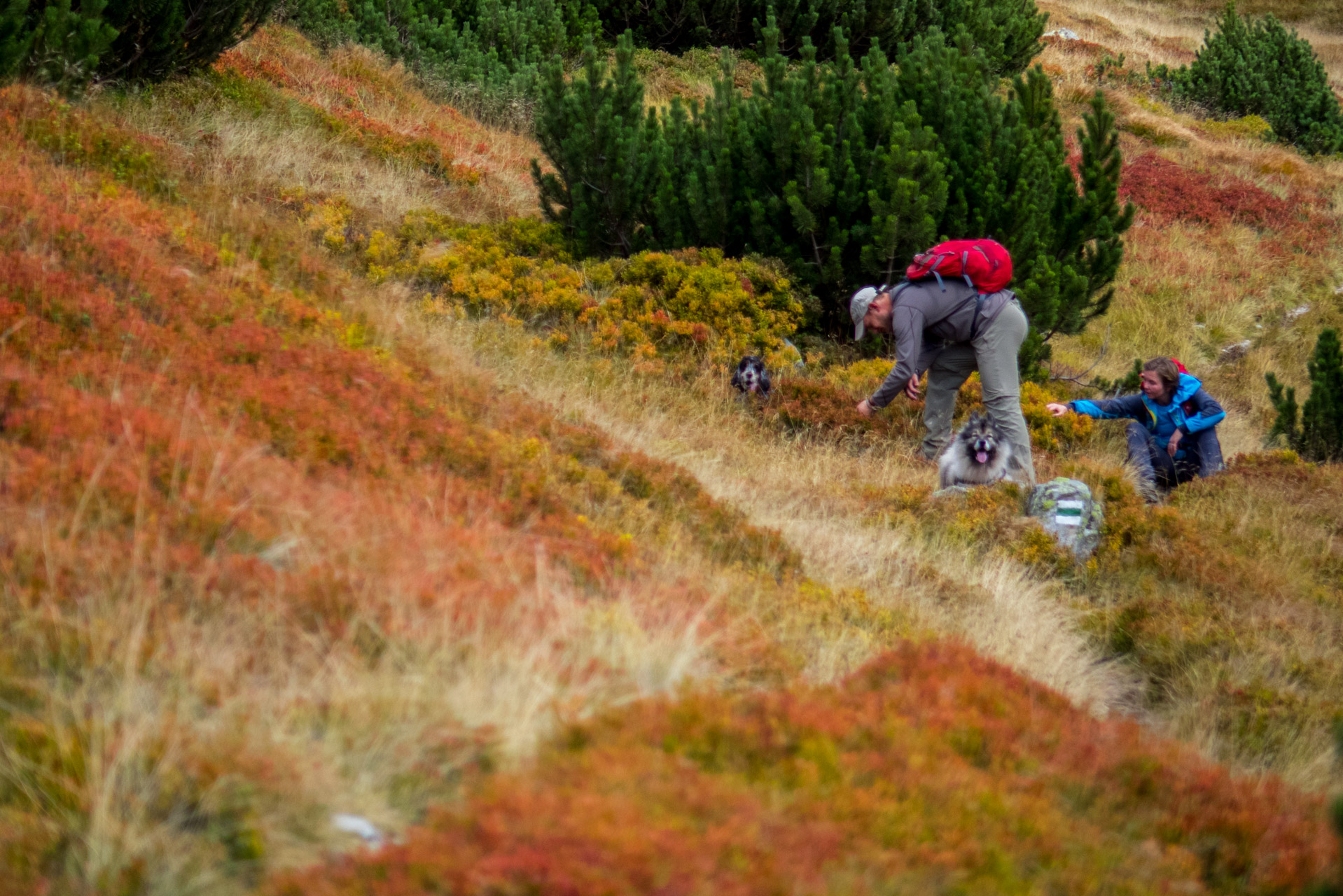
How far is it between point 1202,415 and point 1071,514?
7.75 feet

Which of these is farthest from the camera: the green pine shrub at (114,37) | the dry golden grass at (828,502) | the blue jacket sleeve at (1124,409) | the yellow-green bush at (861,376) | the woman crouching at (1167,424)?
the yellow-green bush at (861,376)

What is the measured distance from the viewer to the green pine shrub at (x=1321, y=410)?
8.39 meters

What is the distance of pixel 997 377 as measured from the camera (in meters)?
6.72

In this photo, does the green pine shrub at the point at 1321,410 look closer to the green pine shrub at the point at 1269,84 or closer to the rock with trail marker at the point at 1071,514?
the rock with trail marker at the point at 1071,514

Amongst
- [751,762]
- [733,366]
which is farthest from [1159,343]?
[751,762]

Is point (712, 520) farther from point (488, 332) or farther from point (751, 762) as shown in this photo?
point (488, 332)

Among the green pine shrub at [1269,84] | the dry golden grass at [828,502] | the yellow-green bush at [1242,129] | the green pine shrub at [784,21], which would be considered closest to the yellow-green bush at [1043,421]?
the dry golden grass at [828,502]

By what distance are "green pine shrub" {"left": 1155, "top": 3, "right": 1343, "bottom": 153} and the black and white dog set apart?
757 inches

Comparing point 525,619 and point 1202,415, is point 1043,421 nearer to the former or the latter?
point 1202,415

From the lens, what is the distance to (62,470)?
11.2 feet

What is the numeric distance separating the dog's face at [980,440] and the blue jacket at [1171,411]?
1.57 meters

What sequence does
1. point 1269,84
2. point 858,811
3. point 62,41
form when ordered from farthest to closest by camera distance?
1. point 1269,84
2. point 62,41
3. point 858,811

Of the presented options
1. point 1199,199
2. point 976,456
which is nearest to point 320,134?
point 976,456

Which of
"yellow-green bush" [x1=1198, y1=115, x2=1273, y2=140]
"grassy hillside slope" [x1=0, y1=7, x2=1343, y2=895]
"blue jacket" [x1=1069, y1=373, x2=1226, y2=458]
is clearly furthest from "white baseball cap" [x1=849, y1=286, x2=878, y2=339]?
"yellow-green bush" [x1=1198, y1=115, x2=1273, y2=140]
